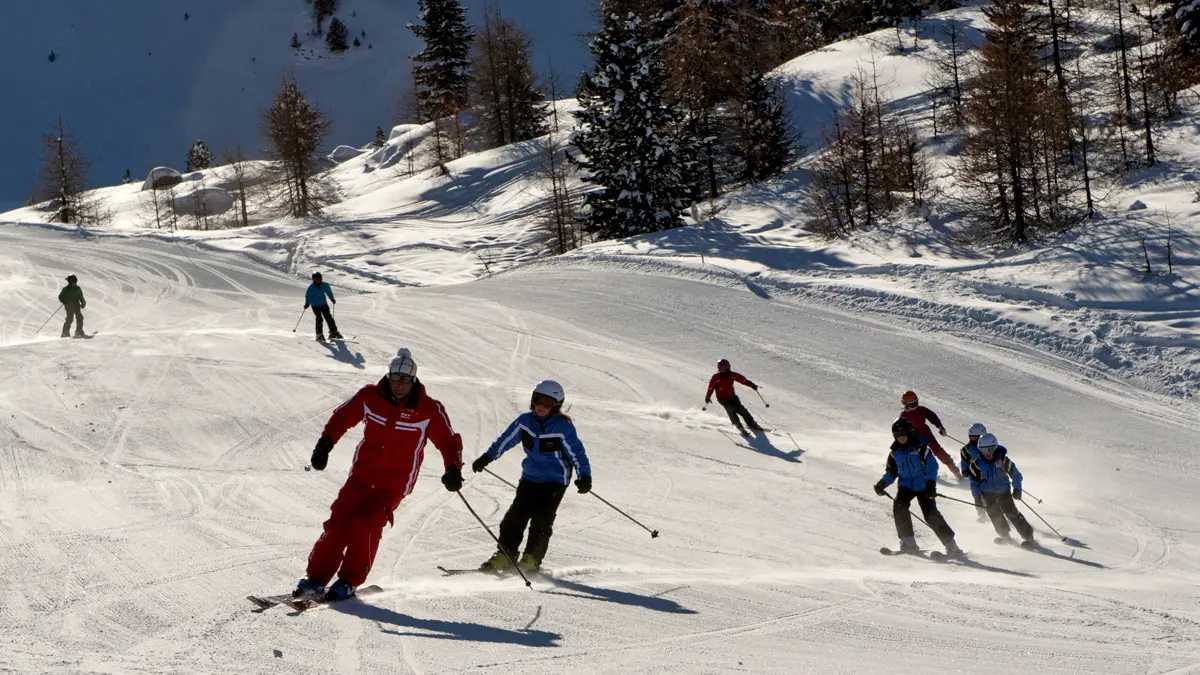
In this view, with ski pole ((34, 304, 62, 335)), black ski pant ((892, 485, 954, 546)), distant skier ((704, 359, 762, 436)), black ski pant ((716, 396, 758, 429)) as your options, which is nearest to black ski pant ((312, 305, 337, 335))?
ski pole ((34, 304, 62, 335))

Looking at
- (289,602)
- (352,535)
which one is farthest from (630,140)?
(289,602)

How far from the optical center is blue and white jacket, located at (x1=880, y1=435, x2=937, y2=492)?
973cm

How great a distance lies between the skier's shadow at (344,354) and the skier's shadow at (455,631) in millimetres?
12407

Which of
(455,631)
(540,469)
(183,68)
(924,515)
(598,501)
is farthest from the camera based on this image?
(183,68)

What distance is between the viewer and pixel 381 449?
6.97 m

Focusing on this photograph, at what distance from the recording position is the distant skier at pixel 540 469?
7711 mm

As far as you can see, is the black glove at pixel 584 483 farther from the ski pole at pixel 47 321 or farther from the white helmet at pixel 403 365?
the ski pole at pixel 47 321

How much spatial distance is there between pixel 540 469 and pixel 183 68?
12348 cm

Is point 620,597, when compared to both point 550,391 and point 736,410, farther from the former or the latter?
point 736,410

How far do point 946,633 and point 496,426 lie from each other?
9.61 m

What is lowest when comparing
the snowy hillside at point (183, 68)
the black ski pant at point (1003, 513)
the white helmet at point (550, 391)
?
the black ski pant at point (1003, 513)

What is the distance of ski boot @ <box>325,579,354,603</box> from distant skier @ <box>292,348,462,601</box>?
0.21m

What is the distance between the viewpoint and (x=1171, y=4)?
34250mm

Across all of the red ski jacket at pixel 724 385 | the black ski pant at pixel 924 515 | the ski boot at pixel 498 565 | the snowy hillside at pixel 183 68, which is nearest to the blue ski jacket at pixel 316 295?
the red ski jacket at pixel 724 385
